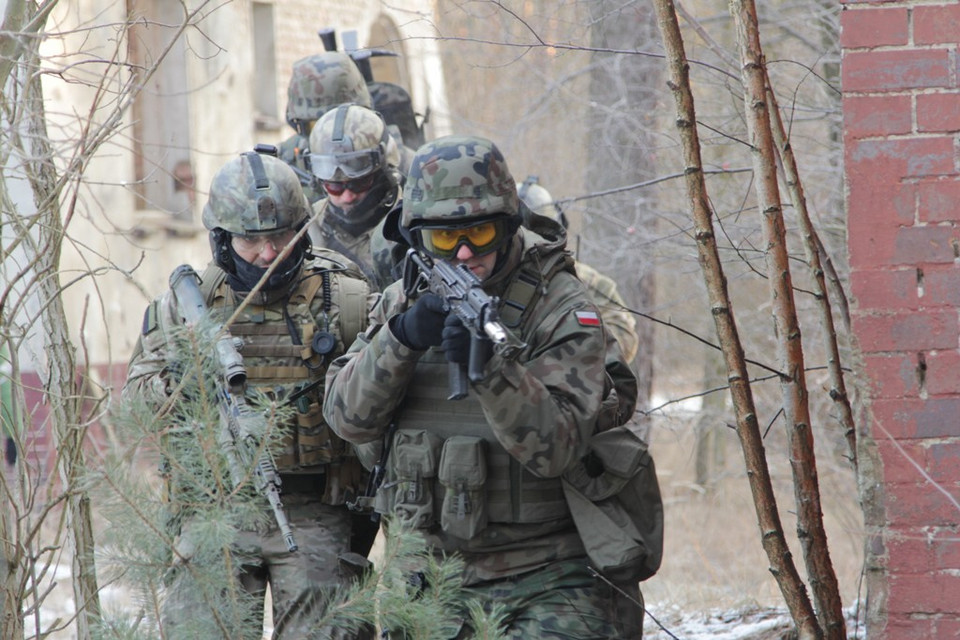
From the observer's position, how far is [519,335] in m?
3.63

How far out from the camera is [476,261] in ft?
11.8

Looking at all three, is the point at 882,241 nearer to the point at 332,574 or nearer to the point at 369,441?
the point at 369,441

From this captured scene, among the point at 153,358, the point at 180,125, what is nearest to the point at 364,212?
the point at 153,358

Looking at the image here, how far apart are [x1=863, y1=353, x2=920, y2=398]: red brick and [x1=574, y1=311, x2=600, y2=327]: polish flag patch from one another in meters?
0.71

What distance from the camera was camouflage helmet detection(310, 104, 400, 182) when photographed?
5.56 m

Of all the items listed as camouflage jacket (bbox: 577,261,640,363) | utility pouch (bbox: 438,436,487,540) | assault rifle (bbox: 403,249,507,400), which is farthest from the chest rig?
camouflage jacket (bbox: 577,261,640,363)

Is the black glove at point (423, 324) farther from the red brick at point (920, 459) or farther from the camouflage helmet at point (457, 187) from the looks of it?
the red brick at point (920, 459)

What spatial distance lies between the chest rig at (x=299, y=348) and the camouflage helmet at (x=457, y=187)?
0.82 m

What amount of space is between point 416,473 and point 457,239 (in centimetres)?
64

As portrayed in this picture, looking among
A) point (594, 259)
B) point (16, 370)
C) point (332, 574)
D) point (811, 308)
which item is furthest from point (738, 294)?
point (16, 370)

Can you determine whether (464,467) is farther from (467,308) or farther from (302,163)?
(302,163)

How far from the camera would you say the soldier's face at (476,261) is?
355 centimetres

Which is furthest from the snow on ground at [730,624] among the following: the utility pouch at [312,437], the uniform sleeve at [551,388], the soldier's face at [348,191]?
the soldier's face at [348,191]

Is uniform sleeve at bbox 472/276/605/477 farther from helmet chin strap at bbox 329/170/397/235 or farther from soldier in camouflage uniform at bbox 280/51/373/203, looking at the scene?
soldier in camouflage uniform at bbox 280/51/373/203
